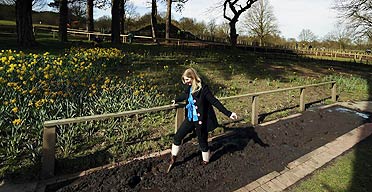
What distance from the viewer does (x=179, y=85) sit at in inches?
354

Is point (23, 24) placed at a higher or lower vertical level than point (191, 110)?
higher

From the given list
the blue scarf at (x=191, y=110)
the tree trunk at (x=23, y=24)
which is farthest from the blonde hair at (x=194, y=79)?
the tree trunk at (x=23, y=24)

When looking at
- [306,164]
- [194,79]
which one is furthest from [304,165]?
[194,79]

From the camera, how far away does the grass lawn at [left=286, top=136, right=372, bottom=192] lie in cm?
404

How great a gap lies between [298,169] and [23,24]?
47.2ft

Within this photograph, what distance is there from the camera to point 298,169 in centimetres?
459

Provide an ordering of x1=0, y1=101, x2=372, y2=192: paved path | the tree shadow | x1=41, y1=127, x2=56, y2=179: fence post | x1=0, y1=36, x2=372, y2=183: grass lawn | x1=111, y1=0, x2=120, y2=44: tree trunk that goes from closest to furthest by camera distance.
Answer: x1=0, y1=101, x2=372, y2=192: paved path, x1=41, y1=127, x2=56, y2=179: fence post, x1=0, y1=36, x2=372, y2=183: grass lawn, the tree shadow, x1=111, y1=0, x2=120, y2=44: tree trunk

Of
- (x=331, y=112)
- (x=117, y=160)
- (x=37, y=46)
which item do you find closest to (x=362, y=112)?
(x=331, y=112)

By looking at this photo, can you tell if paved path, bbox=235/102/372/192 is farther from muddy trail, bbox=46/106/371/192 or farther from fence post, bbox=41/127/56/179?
fence post, bbox=41/127/56/179

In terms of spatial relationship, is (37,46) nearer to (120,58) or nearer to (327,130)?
(120,58)

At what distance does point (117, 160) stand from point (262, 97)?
6267mm

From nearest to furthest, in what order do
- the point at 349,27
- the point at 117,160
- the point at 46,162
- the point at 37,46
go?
the point at 46,162 < the point at 117,160 < the point at 37,46 < the point at 349,27

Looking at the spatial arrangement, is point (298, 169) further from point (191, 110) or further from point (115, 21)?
point (115, 21)

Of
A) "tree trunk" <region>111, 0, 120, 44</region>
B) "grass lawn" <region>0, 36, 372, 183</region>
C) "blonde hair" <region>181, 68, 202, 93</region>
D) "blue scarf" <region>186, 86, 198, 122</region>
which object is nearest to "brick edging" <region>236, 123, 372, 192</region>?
"blue scarf" <region>186, 86, 198, 122</region>
